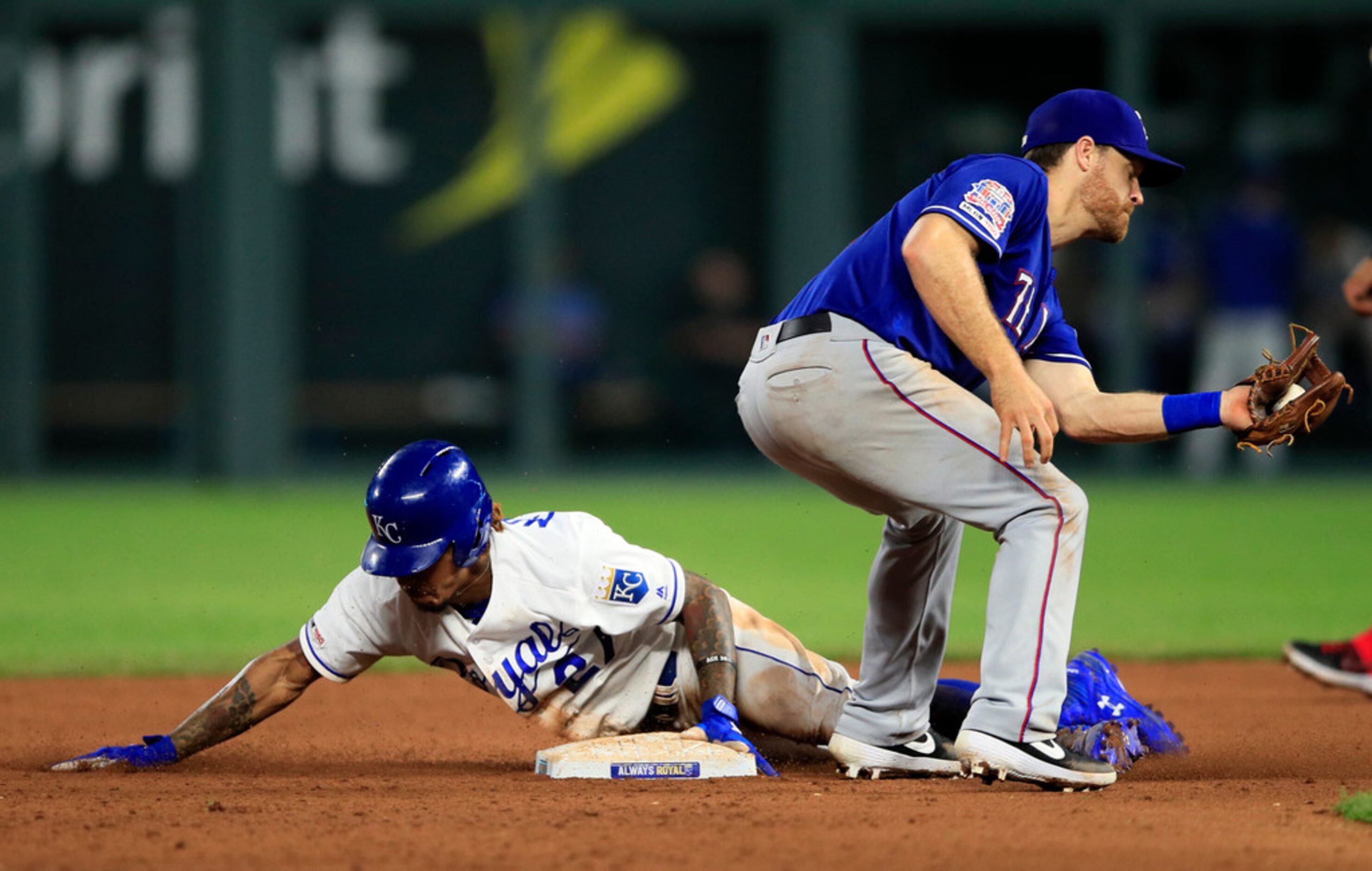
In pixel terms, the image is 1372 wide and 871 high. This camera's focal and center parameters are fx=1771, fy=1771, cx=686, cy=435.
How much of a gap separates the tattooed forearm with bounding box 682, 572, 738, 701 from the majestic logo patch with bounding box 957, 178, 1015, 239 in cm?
122

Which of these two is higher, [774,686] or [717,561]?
[774,686]

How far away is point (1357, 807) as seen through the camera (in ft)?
13.1

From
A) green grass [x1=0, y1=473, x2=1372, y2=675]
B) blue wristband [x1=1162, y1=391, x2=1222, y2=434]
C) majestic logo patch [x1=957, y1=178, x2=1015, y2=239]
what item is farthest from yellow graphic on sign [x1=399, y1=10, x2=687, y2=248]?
blue wristband [x1=1162, y1=391, x2=1222, y2=434]

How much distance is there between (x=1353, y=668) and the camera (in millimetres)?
5953

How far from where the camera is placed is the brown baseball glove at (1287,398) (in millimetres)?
4266

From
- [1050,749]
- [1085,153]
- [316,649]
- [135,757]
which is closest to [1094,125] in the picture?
[1085,153]

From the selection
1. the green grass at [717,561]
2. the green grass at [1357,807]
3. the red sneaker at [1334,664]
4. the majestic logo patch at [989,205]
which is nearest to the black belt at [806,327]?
the majestic logo patch at [989,205]

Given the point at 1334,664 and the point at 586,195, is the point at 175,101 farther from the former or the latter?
the point at 1334,664

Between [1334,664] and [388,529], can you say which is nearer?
[388,529]

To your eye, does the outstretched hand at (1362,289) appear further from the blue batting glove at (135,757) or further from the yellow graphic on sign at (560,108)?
the yellow graphic on sign at (560,108)

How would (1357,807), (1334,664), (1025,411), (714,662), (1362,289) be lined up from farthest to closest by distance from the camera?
1. (1362,289)
2. (1334,664)
3. (714,662)
4. (1025,411)
5. (1357,807)

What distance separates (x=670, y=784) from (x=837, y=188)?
465 inches

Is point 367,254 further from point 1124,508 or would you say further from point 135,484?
point 1124,508

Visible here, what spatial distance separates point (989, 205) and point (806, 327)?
0.58 metres
